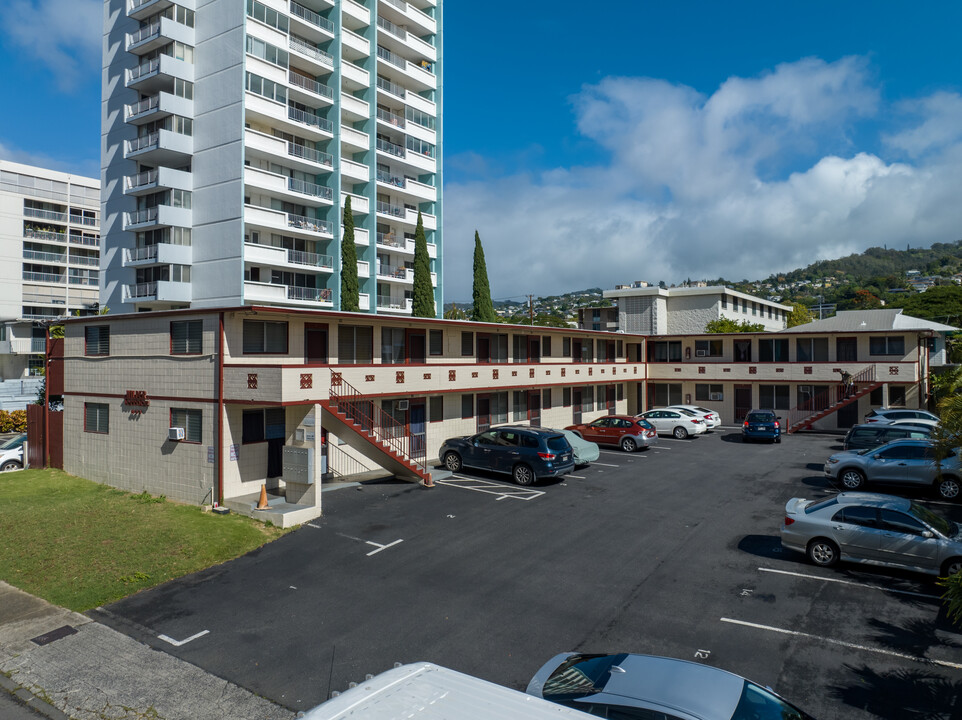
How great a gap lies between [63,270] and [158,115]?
39.7 metres

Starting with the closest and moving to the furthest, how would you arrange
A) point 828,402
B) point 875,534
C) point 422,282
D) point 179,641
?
point 179,641
point 875,534
point 828,402
point 422,282

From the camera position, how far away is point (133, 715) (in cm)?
838

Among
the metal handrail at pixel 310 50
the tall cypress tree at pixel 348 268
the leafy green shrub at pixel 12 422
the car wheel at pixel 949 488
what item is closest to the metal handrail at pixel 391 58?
the metal handrail at pixel 310 50

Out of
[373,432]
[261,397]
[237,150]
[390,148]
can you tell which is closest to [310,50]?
[390,148]

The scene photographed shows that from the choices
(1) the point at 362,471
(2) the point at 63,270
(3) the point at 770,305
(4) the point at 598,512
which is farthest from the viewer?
(3) the point at 770,305

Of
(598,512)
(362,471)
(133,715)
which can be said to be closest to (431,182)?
(362,471)

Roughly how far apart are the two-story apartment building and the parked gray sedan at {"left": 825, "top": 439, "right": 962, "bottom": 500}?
46.3 ft

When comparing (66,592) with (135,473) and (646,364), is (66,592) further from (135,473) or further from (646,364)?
(646,364)

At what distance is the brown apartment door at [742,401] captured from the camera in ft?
132

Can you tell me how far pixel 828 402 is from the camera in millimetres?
37250

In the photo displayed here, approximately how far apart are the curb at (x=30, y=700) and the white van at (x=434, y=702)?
682cm

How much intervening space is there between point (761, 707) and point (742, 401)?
3784 centimetres

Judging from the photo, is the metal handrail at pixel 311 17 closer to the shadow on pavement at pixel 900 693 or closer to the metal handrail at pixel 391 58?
the metal handrail at pixel 391 58

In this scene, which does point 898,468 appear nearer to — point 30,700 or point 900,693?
point 900,693
